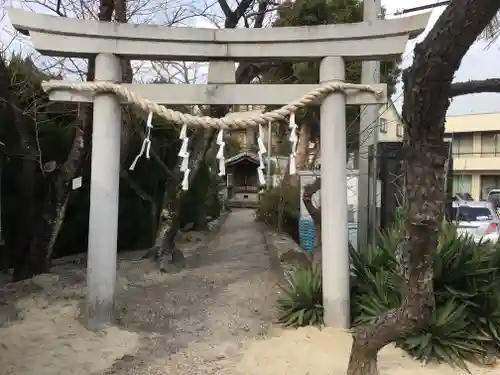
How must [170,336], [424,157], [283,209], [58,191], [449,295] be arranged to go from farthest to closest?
1. [283,209]
2. [58,191]
3. [170,336]
4. [449,295]
5. [424,157]

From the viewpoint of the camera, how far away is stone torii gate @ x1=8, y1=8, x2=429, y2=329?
6.48 meters

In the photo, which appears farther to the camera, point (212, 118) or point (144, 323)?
point (144, 323)

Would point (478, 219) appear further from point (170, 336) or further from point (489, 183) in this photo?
point (489, 183)

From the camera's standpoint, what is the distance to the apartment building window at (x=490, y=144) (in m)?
44.6

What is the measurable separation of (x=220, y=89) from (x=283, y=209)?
40.5 ft

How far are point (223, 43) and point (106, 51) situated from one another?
1.30 metres

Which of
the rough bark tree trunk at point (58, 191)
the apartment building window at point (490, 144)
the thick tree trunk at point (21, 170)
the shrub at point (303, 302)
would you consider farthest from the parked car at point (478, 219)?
the apartment building window at point (490, 144)

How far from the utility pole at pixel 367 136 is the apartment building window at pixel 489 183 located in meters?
37.6

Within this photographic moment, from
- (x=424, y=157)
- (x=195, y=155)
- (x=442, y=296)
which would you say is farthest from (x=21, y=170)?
(x=424, y=157)

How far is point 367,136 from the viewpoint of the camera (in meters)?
10.9

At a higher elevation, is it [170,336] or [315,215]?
[315,215]

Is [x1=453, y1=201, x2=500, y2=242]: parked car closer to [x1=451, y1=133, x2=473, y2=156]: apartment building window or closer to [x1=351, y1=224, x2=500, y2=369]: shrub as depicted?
[x1=351, y1=224, x2=500, y2=369]: shrub

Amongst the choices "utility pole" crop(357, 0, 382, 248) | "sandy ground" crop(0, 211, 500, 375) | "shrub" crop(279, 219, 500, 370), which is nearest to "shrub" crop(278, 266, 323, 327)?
"shrub" crop(279, 219, 500, 370)

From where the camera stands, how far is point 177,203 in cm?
1118
